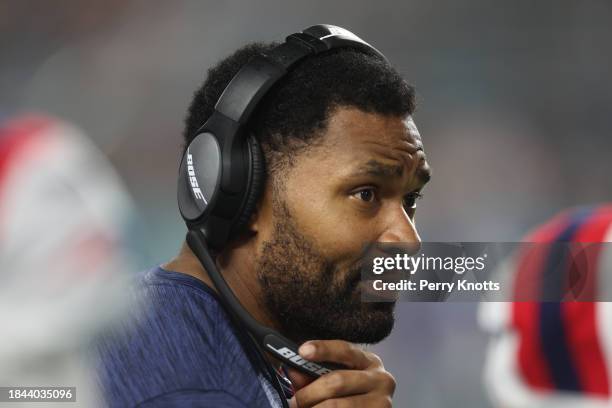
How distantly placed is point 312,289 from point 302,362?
0.13 m

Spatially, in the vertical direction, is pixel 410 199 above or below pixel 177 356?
above

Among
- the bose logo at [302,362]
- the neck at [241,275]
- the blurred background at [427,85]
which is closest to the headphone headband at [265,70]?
the neck at [241,275]

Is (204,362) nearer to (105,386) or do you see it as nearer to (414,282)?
(105,386)

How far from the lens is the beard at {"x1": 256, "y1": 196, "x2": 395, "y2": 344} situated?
3.60ft

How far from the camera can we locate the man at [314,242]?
98 centimetres

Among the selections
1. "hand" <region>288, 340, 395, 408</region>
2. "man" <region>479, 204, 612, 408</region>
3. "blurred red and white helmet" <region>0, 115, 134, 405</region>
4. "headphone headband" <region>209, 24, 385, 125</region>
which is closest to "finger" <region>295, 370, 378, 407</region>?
"hand" <region>288, 340, 395, 408</region>

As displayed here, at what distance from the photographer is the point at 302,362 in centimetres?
100

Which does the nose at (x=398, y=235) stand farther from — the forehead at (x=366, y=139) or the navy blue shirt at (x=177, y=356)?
the navy blue shirt at (x=177, y=356)

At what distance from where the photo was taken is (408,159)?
3.77 ft

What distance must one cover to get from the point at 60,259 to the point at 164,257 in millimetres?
1262

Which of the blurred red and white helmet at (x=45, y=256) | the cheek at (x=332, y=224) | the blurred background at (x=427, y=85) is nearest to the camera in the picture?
the cheek at (x=332, y=224)

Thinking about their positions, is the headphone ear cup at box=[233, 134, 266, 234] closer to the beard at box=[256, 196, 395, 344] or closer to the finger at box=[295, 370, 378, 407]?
the beard at box=[256, 196, 395, 344]

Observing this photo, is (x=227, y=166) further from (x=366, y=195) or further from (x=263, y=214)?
(x=366, y=195)

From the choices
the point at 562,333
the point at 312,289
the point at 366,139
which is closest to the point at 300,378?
the point at 312,289
